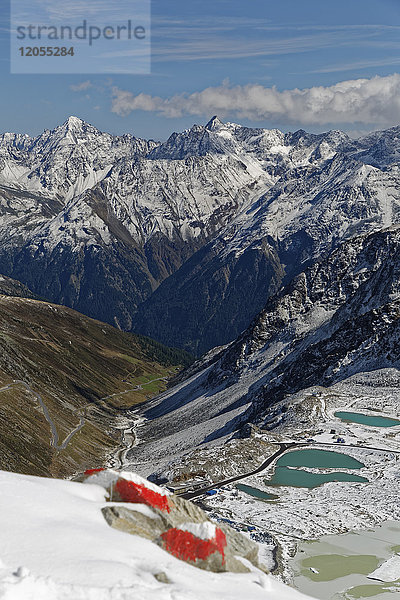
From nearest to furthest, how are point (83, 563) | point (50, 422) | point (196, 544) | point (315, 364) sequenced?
point (83, 563)
point (196, 544)
point (315, 364)
point (50, 422)

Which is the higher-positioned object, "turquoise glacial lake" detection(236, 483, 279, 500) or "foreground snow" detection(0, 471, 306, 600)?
"foreground snow" detection(0, 471, 306, 600)

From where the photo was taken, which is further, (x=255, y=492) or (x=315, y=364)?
(x=315, y=364)

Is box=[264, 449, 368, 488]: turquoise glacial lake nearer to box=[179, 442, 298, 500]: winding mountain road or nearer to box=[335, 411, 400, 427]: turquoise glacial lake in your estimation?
box=[179, 442, 298, 500]: winding mountain road

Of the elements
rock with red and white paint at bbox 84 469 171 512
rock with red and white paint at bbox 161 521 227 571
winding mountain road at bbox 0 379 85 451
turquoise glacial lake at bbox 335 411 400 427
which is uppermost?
rock with red and white paint at bbox 84 469 171 512

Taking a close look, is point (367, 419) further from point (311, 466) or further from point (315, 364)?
point (315, 364)

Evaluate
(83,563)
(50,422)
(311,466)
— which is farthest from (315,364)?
(83,563)

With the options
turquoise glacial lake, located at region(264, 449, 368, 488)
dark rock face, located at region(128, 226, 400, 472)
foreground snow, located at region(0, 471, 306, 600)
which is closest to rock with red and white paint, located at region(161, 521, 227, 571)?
foreground snow, located at region(0, 471, 306, 600)

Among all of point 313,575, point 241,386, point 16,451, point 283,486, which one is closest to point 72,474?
point 16,451

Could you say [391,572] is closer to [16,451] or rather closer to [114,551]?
[114,551]
